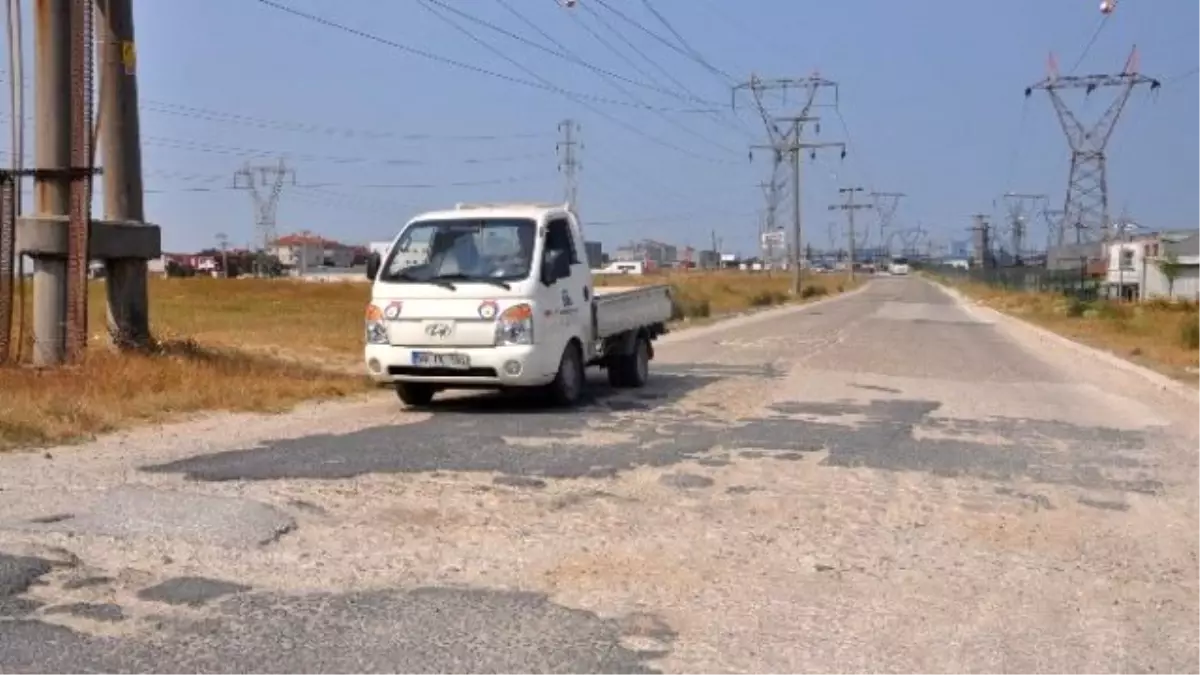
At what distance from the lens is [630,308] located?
1631 cm

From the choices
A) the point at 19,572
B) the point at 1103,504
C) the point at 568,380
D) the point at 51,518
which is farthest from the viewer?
the point at 568,380

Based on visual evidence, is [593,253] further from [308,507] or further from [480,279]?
[308,507]

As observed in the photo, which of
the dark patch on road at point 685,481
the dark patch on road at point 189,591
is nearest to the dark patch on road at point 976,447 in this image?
the dark patch on road at point 685,481

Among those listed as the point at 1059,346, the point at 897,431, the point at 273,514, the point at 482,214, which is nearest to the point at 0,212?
the point at 482,214

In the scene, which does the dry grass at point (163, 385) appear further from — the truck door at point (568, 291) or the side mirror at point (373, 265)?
the truck door at point (568, 291)

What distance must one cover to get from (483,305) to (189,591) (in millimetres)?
7153

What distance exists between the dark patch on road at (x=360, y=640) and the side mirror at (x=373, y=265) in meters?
8.17

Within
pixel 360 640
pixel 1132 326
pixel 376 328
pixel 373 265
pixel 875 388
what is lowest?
pixel 360 640

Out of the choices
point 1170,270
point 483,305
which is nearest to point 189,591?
point 483,305

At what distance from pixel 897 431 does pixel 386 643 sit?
312 inches

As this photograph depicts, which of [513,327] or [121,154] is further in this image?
[121,154]

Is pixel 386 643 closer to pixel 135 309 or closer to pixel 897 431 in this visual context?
pixel 897 431

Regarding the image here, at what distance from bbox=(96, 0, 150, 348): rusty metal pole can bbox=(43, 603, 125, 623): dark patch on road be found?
1134 cm

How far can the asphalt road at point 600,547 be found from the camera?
5.39m
